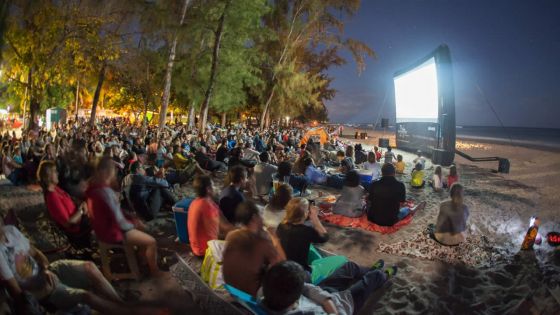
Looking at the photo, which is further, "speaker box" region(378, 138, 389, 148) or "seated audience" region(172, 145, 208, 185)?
"speaker box" region(378, 138, 389, 148)

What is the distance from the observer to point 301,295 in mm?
2904

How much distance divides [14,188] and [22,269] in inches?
240

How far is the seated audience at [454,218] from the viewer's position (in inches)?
216

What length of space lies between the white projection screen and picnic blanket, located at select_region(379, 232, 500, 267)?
774cm

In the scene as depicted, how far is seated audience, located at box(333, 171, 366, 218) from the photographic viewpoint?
664cm

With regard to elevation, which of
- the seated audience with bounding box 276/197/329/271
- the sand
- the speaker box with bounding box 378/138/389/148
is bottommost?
the sand

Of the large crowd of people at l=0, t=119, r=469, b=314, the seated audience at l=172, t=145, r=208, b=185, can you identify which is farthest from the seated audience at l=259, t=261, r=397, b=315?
the seated audience at l=172, t=145, r=208, b=185

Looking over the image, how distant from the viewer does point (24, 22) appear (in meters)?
13.3

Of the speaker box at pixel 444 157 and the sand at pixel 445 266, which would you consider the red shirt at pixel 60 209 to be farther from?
the speaker box at pixel 444 157

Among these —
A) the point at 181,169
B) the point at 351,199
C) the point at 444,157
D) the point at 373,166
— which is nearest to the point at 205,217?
the point at 351,199

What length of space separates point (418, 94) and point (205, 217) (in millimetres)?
13427

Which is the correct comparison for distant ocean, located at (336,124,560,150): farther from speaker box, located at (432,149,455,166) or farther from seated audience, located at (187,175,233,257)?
seated audience, located at (187,175,233,257)

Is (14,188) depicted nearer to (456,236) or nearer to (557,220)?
(456,236)

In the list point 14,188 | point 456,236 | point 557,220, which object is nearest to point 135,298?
point 456,236
